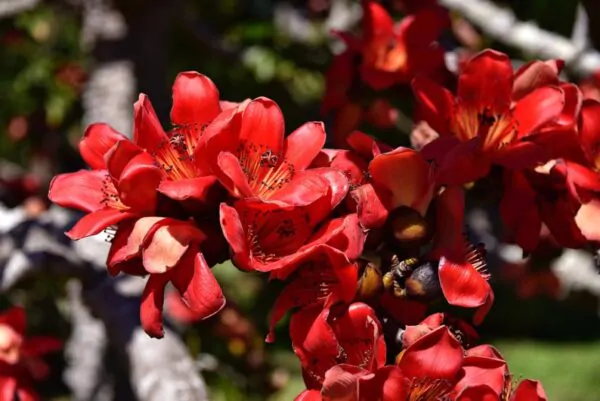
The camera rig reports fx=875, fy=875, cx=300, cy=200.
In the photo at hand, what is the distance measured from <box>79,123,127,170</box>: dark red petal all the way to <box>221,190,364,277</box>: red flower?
20cm

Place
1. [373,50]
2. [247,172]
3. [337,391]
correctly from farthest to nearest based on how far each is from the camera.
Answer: [373,50] < [247,172] < [337,391]

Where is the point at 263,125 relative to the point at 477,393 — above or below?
above

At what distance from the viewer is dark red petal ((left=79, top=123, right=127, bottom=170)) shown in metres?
1.02

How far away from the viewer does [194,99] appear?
0.99 meters

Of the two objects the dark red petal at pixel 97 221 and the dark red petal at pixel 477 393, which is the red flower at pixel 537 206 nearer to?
the dark red petal at pixel 477 393

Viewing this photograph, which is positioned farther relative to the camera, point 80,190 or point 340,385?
point 80,190

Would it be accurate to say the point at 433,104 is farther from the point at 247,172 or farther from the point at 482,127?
the point at 247,172

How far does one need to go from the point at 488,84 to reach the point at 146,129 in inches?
17.5

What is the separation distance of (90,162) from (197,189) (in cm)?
22

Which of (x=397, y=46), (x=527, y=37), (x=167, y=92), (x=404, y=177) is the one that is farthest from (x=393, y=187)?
(x=167, y=92)

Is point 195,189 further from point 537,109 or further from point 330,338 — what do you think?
point 537,109

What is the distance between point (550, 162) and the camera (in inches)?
42.6

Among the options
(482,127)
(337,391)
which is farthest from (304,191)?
(482,127)

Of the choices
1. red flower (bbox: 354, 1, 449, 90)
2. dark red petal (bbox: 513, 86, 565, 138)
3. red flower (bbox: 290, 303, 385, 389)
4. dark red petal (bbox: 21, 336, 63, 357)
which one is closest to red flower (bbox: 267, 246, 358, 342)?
red flower (bbox: 290, 303, 385, 389)
